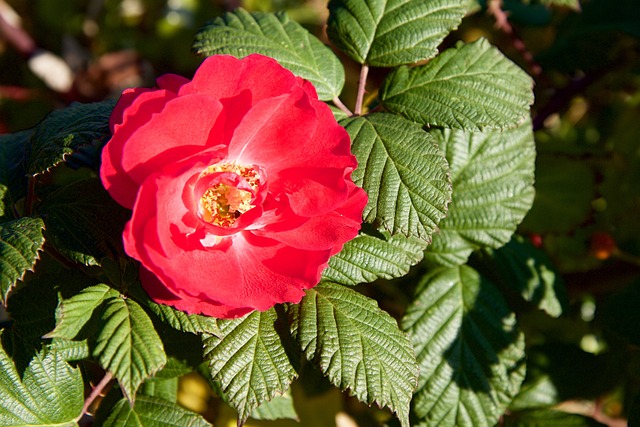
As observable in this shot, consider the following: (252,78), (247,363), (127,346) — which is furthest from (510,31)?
Answer: (127,346)

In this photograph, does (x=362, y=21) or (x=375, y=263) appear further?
(x=362, y=21)

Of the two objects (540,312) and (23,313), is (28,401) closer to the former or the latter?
(23,313)

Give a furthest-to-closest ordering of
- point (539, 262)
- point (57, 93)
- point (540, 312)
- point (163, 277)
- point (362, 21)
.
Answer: point (57, 93)
point (540, 312)
point (539, 262)
point (362, 21)
point (163, 277)

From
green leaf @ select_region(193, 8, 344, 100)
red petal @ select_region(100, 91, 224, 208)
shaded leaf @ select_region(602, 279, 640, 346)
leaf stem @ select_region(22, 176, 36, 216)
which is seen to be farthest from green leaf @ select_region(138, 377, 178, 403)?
shaded leaf @ select_region(602, 279, 640, 346)

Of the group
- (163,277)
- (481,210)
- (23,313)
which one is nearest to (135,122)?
(163,277)

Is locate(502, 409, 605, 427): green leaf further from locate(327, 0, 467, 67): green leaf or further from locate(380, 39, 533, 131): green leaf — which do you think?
locate(327, 0, 467, 67): green leaf

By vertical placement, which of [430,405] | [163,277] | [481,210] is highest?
[163,277]

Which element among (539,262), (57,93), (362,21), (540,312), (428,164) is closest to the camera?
(428,164)
